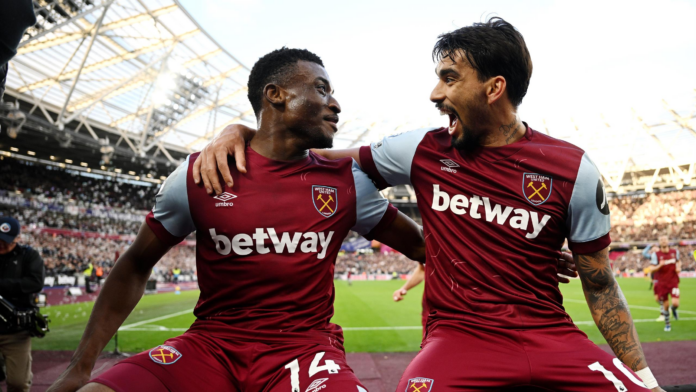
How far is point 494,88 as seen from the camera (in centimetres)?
245

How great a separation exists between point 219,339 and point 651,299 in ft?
68.0

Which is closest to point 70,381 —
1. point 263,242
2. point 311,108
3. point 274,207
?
point 263,242

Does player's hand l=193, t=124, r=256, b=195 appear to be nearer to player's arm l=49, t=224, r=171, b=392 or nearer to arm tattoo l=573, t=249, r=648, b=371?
player's arm l=49, t=224, r=171, b=392

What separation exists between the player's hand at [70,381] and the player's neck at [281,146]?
142 centimetres

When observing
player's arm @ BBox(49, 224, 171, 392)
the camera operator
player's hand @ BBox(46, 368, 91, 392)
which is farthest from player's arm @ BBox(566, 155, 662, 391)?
the camera operator

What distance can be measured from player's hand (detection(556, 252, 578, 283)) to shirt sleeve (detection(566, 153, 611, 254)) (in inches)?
7.9

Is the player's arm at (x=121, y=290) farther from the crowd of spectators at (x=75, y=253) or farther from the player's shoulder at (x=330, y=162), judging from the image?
the crowd of spectators at (x=75, y=253)

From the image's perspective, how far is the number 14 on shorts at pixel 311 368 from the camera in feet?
6.44

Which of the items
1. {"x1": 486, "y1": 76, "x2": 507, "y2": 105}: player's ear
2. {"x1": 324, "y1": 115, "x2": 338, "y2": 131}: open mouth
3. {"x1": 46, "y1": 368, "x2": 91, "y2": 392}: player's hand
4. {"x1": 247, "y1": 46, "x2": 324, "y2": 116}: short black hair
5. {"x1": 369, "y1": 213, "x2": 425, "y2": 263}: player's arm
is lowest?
{"x1": 46, "y1": 368, "x2": 91, "y2": 392}: player's hand

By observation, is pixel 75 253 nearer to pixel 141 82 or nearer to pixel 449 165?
pixel 141 82

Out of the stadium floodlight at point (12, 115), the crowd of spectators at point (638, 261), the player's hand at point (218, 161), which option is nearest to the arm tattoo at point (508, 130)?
the player's hand at point (218, 161)

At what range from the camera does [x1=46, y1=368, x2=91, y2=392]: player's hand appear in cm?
203

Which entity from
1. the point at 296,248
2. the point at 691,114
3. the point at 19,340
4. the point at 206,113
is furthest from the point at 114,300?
the point at 691,114

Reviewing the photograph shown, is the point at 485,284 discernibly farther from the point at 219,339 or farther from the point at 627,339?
the point at 219,339
